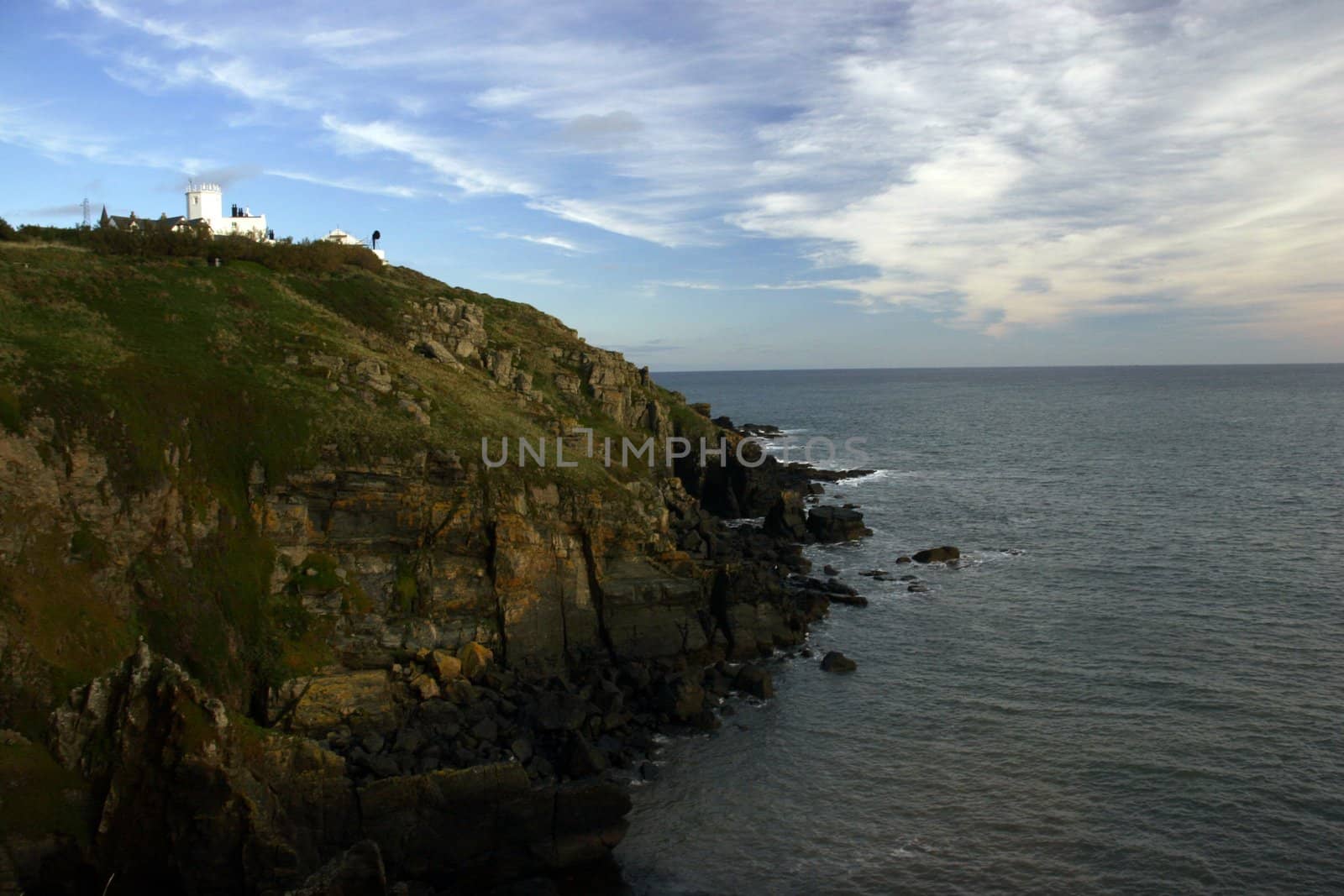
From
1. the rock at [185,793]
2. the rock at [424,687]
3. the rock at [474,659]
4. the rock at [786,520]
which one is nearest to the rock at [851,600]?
the rock at [786,520]

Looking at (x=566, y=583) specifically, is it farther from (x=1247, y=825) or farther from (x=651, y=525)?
(x=1247, y=825)

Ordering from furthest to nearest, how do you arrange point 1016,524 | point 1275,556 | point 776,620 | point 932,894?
1. point 1016,524
2. point 1275,556
3. point 776,620
4. point 932,894

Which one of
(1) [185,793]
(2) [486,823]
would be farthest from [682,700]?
(1) [185,793]

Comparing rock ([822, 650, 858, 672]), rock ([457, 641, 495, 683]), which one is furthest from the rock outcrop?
rock ([457, 641, 495, 683])

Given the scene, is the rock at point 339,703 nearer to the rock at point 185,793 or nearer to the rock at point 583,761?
the rock at point 185,793

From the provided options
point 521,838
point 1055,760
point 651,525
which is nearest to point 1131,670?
point 1055,760

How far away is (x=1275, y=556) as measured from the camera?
199 feet

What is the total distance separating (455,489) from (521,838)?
17836 mm

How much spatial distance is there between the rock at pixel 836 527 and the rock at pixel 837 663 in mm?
25521

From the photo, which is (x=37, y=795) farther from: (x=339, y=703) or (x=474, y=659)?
(x=474, y=659)

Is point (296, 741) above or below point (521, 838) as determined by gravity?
above

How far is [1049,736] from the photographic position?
37.1 metres

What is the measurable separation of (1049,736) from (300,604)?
31.2 meters

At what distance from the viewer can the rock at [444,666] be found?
126 feet
